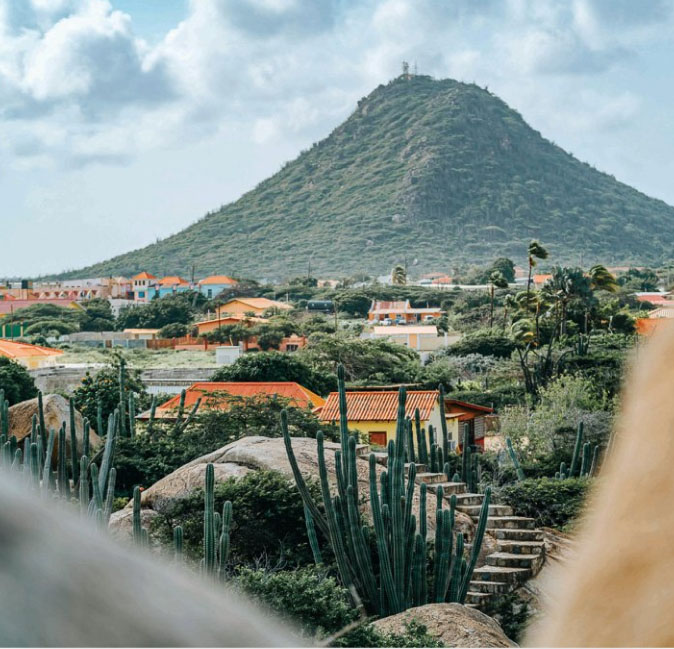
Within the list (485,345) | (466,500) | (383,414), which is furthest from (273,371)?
(466,500)

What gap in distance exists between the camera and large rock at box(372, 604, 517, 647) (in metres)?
6.74

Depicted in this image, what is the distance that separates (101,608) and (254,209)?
113 meters

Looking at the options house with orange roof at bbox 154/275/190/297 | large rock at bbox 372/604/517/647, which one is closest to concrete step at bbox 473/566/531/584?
large rock at bbox 372/604/517/647

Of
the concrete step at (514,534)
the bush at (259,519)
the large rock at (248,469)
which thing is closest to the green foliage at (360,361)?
the large rock at (248,469)

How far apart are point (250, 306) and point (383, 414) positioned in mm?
39655

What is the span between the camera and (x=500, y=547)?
10.8 m

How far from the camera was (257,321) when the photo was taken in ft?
155

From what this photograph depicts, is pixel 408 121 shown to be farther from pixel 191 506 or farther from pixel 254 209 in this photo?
pixel 191 506

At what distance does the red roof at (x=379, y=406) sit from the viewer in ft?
63.8

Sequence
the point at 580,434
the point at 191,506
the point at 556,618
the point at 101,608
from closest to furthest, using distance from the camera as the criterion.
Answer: the point at 101,608 < the point at 556,618 < the point at 191,506 < the point at 580,434

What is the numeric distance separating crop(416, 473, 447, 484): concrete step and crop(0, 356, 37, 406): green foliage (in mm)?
14253

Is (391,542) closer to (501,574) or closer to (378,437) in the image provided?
(501,574)

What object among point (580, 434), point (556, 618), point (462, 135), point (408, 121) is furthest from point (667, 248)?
point (556, 618)

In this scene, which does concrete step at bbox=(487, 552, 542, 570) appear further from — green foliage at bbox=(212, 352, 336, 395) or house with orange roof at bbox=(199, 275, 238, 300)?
house with orange roof at bbox=(199, 275, 238, 300)
